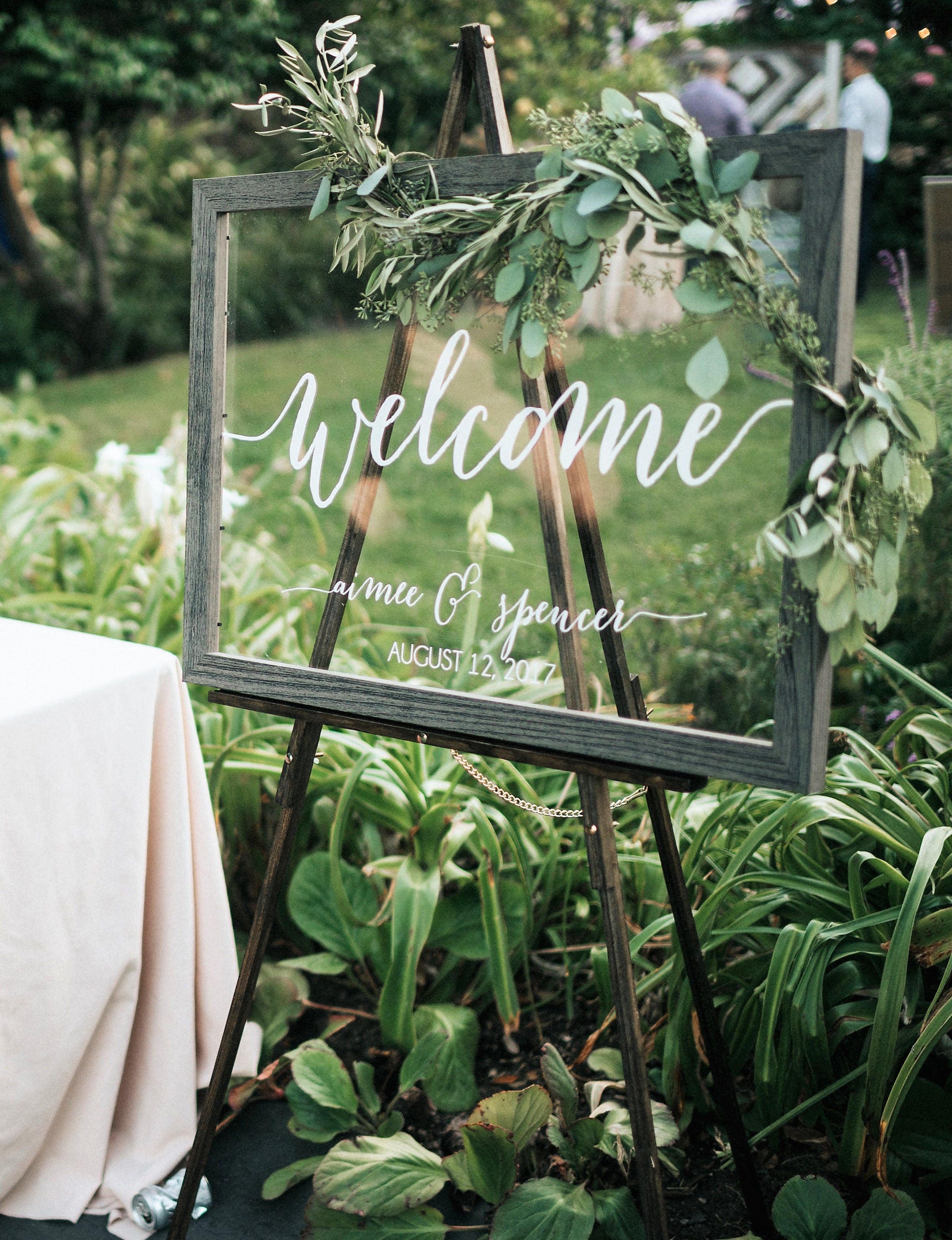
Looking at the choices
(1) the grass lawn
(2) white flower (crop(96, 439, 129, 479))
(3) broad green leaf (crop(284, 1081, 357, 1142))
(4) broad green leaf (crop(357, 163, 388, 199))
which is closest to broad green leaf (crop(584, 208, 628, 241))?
(1) the grass lawn

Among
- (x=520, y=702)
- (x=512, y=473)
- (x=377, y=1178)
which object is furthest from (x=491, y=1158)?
(x=512, y=473)

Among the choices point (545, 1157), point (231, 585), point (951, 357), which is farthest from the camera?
point (231, 585)

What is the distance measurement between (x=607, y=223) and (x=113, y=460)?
1826 millimetres

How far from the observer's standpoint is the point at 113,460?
95.2 inches

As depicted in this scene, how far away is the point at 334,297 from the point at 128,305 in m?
6.06

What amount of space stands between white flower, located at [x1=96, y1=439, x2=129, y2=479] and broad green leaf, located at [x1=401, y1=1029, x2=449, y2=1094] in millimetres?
1586

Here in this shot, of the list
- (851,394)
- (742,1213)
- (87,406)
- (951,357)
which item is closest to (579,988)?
(742,1213)

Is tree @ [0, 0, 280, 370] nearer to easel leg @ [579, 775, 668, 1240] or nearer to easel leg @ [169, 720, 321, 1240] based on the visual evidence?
easel leg @ [169, 720, 321, 1240]

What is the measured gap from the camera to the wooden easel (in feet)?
3.40

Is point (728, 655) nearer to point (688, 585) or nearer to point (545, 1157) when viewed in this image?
point (688, 585)

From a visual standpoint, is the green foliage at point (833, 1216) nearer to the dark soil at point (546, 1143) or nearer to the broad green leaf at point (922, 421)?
the dark soil at point (546, 1143)

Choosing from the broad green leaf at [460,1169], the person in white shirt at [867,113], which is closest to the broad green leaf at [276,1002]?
the broad green leaf at [460,1169]

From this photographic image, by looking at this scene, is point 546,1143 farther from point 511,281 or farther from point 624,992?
point 511,281

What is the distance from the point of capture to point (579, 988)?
163 centimetres
